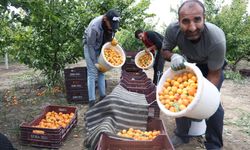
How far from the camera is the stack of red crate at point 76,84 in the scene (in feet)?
19.6

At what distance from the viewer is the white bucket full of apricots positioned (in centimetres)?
258

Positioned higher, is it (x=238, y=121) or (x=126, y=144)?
(x=126, y=144)

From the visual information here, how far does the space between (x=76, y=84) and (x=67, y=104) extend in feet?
1.32

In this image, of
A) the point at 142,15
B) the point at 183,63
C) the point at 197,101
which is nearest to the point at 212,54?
the point at 183,63

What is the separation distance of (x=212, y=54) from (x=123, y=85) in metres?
1.94

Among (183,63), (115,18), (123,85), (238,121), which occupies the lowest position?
(238,121)

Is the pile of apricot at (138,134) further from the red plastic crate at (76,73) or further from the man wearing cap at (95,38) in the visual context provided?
the red plastic crate at (76,73)

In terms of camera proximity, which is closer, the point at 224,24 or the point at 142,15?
the point at 142,15

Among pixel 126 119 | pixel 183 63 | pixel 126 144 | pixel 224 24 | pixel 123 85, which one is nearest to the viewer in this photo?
pixel 183 63

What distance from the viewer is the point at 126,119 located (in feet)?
12.6

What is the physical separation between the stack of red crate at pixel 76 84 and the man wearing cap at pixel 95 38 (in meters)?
0.48

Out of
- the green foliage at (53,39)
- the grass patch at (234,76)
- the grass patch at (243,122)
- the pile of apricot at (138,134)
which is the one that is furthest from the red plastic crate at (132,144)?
the grass patch at (234,76)

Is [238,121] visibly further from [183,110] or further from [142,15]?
[142,15]

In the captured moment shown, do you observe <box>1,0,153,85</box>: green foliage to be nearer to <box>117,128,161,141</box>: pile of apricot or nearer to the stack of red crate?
the stack of red crate
